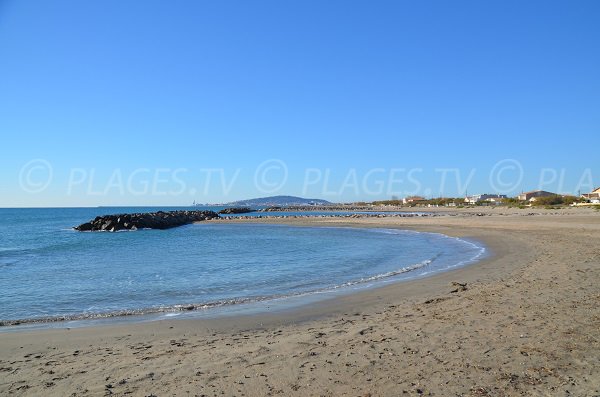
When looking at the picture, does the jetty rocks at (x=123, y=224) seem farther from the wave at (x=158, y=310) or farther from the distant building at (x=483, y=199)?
the distant building at (x=483, y=199)

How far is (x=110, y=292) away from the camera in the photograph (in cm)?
1258

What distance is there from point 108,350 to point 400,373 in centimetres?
461

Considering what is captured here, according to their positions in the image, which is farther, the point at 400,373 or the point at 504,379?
the point at 400,373

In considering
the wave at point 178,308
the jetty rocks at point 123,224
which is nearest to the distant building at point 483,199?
the jetty rocks at point 123,224

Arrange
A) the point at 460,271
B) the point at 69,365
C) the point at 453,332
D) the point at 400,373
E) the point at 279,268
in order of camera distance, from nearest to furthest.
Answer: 1. the point at 400,373
2. the point at 69,365
3. the point at 453,332
4. the point at 460,271
5. the point at 279,268

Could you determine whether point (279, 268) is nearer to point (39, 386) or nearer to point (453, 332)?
point (453, 332)

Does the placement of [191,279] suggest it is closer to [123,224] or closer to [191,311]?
[191,311]

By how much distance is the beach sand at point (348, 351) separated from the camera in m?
4.94

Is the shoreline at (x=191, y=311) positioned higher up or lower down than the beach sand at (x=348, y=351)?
lower down

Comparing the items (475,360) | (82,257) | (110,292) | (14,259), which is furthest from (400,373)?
(14,259)

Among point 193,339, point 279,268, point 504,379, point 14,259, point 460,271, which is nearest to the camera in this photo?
point 504,379

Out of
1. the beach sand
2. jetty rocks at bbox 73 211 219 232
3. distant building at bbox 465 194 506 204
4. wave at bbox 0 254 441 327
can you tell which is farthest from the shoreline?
distant building at bbox 465 194 506 204

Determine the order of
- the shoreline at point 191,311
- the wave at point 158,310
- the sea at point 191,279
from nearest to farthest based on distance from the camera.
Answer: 1. the shoreline at point 191,311
2. the wave at point 158,310
3. the sea at point 191,279

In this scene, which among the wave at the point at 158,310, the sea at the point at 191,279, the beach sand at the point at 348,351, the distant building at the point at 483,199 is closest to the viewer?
the beach sand at the point at 348,351
